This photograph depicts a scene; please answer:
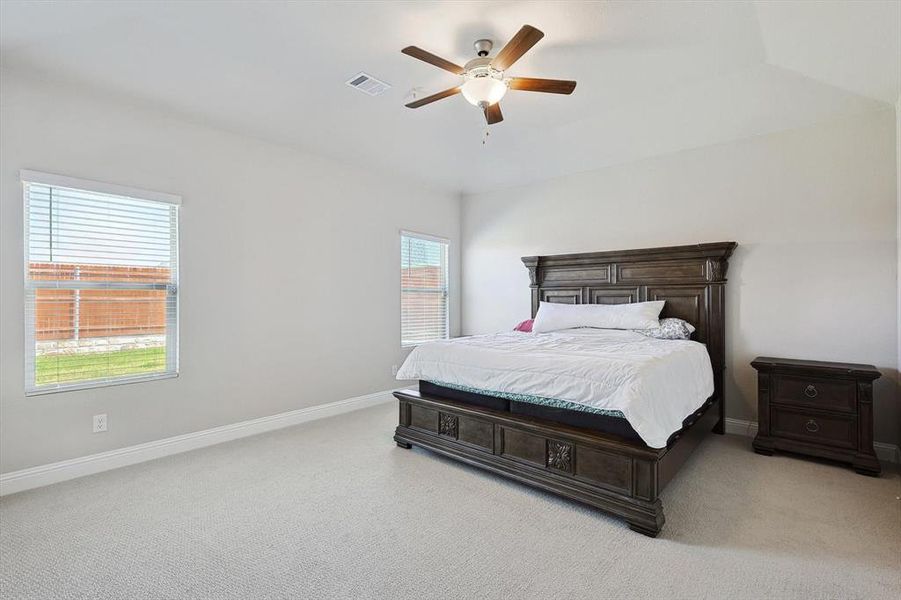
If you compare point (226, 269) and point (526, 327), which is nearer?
point (226, 269)

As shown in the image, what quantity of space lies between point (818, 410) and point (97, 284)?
17.3ft

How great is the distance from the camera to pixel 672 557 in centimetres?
198

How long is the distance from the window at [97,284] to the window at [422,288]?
2.46 meters

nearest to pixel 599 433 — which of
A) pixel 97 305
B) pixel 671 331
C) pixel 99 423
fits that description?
pixel 671 331

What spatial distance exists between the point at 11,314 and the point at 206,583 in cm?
225

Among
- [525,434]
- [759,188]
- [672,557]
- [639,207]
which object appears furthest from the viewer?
[639,207]

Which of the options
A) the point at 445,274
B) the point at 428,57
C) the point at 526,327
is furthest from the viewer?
the point at 445,274

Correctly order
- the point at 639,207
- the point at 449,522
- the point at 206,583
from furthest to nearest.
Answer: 1. the point at 639,207
2. the point at 449,522
3. the point at 206,583

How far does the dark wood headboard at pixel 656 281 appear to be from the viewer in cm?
384

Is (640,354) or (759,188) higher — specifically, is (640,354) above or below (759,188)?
below

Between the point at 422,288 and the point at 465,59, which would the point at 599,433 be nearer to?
the point at 465,59

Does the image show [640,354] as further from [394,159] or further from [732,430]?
[394,159]

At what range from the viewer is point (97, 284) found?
9.98 ft

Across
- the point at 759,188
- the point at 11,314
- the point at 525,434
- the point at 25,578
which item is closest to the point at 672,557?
the point at 525,434
